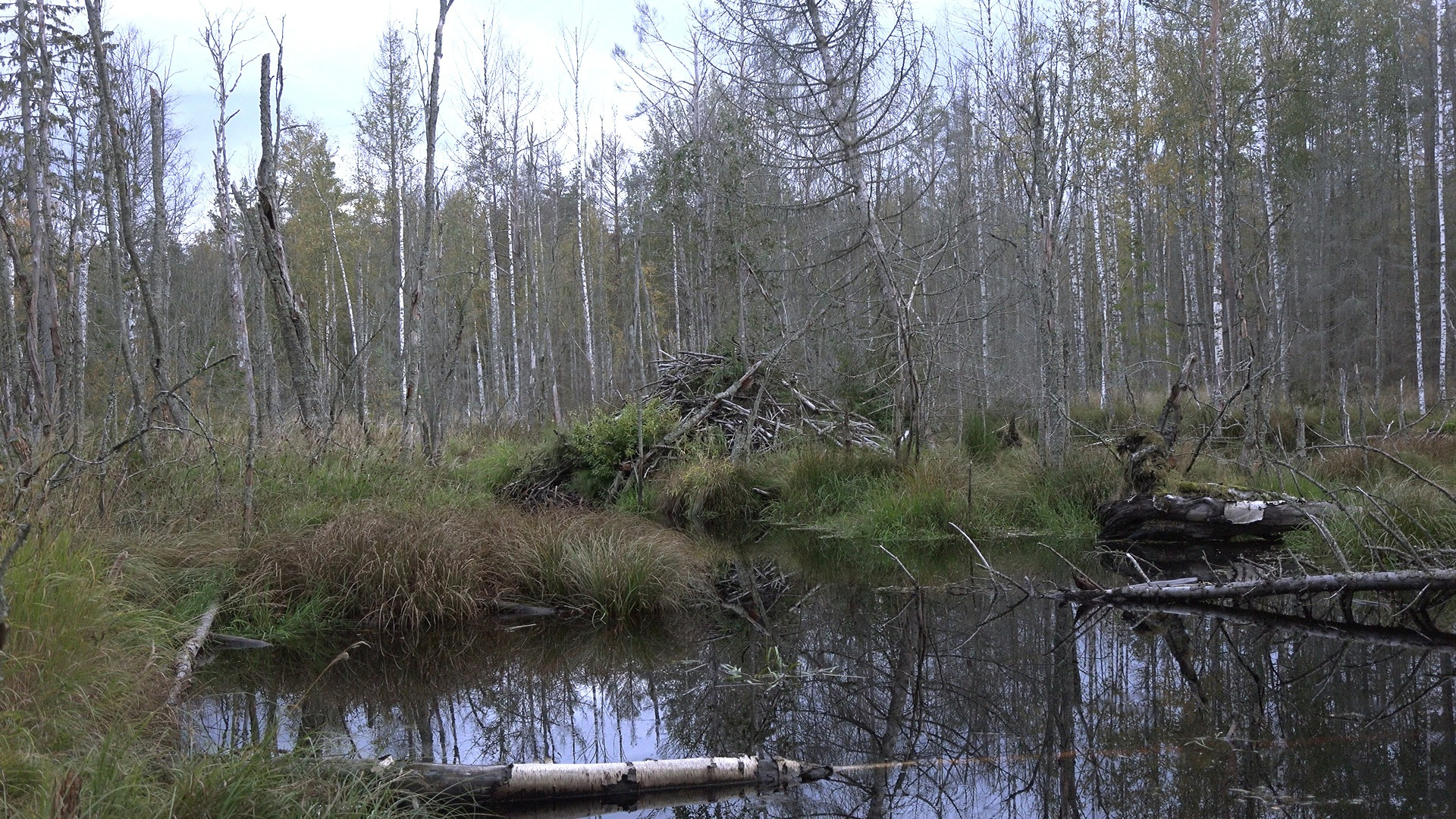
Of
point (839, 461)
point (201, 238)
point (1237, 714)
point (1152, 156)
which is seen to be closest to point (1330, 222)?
point (1152, 156)

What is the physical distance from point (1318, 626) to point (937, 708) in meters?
2.77

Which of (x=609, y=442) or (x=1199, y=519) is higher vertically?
(x=609, y=442)

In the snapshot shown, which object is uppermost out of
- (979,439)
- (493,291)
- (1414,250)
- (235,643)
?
(493,291)

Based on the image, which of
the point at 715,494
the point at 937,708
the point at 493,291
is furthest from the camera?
the point at 493,291

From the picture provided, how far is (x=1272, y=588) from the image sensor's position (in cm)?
533

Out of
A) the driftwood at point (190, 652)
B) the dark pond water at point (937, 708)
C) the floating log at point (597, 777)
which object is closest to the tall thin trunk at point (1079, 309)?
the dark pond water at point (937, 708)

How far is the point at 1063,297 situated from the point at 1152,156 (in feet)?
12.4

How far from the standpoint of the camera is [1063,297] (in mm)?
22656

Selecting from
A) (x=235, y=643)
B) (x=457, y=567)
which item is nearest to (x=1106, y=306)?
(x=457, y=567)

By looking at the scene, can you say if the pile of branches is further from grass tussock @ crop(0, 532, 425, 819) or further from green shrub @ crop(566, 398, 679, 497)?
grass tussock @ crop(0, 532, 425, 819)

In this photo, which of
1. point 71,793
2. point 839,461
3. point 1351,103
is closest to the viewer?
point 71,793

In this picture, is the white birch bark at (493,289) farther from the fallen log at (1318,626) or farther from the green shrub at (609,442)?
the fallen log at (1318,626)

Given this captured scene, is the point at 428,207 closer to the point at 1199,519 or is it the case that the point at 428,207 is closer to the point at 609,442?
the point at 609,442

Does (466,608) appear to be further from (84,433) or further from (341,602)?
(84,433)
